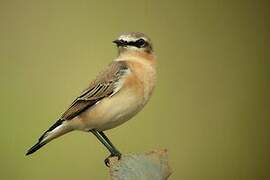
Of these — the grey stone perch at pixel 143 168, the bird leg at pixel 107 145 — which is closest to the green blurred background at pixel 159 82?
the bird leg at pixel 107 145

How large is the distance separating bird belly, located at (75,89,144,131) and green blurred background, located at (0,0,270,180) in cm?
41

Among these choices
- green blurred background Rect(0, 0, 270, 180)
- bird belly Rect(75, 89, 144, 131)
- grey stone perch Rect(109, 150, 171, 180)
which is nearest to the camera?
grey stone perch Rect(109, 150, 171, 180)

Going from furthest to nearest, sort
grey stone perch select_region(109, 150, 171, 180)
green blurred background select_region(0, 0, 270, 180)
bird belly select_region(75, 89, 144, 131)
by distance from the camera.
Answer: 1. green blurred background select_region(0, 0, 270, 180)
2. bird belly select_region(75, 89, 144, 131)
3. grey stone perch select_region(109, 150, 171, 180)

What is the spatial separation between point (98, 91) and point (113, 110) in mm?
79

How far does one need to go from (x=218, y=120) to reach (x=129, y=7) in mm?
598

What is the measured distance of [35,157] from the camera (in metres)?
1.95

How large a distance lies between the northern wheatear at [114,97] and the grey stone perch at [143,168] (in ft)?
0.63

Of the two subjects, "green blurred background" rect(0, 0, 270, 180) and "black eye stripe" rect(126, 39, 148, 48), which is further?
"green blurred background" rect(0, 0, 270, 180)

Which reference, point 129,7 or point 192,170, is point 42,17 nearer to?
point 129,7

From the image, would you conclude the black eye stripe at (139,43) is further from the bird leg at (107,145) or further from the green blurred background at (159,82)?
the green blurred background at (159,82)

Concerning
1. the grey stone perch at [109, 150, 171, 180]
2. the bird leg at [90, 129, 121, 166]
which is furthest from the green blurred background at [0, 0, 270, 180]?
the grey stone perch at [109, 150, 171, 180]

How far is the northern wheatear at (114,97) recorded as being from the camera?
1.57 metres

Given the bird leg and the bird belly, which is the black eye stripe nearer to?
the bird belly

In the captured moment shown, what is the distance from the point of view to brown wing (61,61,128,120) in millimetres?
1584
